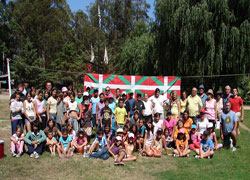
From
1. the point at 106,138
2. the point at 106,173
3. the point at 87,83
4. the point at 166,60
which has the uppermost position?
the point at 166,60

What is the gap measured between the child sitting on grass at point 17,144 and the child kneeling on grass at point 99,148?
1722mm

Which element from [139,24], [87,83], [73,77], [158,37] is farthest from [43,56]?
[87,83]

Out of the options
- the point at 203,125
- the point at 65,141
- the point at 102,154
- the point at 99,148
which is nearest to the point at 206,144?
the point at 203,125

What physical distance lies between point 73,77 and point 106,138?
2817 centimetres

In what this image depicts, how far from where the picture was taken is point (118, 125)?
7430 millimetres

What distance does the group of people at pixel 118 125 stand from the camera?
21.5ft

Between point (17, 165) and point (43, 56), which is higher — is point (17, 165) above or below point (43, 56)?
below

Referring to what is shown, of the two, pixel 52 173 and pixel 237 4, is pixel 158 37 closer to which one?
pixel 237 4

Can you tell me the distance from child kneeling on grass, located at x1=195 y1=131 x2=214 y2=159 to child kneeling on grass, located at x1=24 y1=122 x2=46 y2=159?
409cm

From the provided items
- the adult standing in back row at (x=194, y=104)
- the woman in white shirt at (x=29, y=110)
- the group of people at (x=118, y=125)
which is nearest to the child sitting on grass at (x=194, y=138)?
the group of people at (x=118, y=125)

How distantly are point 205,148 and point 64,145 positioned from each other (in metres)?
3.75

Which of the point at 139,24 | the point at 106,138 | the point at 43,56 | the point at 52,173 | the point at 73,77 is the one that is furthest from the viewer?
the point at 43,56

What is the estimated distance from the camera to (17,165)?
19.1 ft

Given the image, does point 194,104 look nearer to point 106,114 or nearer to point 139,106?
point 139,106
